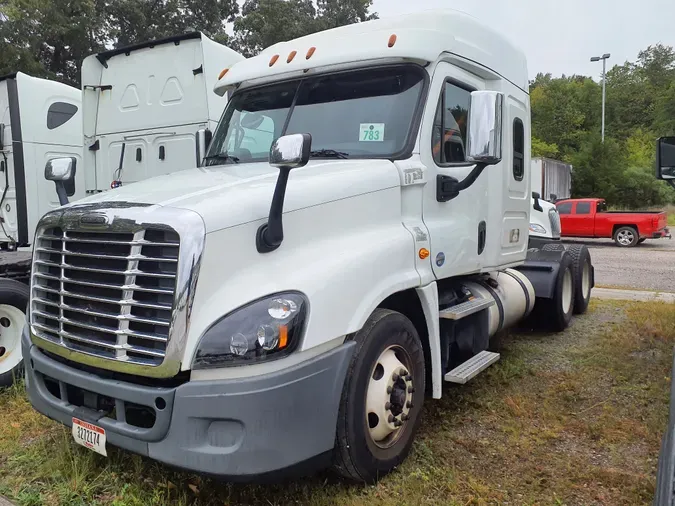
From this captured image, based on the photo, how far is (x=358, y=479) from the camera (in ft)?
10.2

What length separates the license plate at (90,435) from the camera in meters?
2.86

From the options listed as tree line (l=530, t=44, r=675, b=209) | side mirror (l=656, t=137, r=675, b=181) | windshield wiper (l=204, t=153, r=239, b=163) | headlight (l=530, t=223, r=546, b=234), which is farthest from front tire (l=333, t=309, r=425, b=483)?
tree line (l=530, t=44, r=675, b=209)

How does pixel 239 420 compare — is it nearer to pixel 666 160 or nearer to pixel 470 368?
pixel 470 368

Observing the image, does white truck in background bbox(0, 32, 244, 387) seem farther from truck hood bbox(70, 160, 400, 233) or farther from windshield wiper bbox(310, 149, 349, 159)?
truck hood bbox(70, 160, 400, 233)

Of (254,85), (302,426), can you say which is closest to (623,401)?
(302,426)

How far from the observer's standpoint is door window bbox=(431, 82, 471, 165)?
3.91 m

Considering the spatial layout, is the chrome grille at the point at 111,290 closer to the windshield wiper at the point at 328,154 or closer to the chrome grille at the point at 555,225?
the windshield wiper at the point at 328,154

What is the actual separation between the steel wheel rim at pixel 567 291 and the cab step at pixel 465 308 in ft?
9.00

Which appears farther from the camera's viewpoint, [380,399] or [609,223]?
[609,223]

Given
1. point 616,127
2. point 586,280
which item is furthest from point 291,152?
point 616,127

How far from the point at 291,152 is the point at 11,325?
11.7ft

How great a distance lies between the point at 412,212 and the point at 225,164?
147 cm

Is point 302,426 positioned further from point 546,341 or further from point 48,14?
point 48,14

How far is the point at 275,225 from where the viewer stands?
279 centimetres
